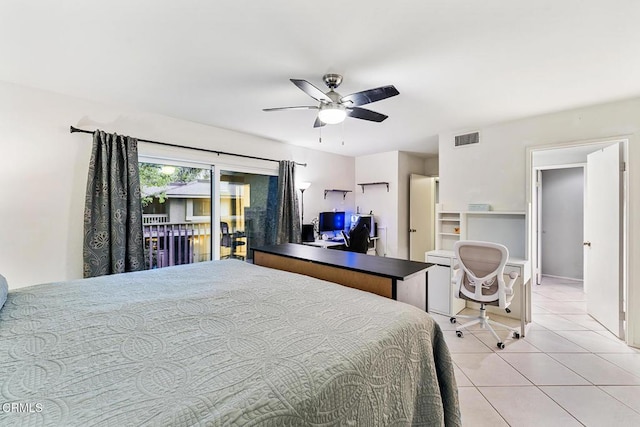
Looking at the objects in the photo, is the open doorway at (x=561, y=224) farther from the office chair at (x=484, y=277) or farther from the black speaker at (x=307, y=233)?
the black speaker at (x=307, y=233)

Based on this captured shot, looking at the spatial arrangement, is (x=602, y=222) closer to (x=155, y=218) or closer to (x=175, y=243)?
(x=175, y=243)

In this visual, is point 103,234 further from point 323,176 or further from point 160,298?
point 323,176

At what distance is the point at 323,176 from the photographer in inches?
198

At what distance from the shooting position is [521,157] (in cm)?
324

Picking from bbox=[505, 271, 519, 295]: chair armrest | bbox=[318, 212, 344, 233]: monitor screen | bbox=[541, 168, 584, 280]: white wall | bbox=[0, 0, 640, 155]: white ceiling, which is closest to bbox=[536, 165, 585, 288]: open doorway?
bbox=[541, 168, 584, 280]: white wall

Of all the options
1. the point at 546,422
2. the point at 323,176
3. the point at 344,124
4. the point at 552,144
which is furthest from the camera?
the point at 323,176

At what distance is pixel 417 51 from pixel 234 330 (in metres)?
1.99

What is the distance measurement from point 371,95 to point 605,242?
3131 millimetres

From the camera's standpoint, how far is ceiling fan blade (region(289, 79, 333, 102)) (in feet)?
6.05

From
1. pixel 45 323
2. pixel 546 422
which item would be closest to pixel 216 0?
pixel 45 323

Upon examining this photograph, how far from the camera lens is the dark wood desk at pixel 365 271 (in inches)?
57.4

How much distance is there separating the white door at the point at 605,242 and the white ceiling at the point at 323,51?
0.82 metres

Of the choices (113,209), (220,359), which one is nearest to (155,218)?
(113,209)

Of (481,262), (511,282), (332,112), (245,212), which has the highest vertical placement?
(332,112)
